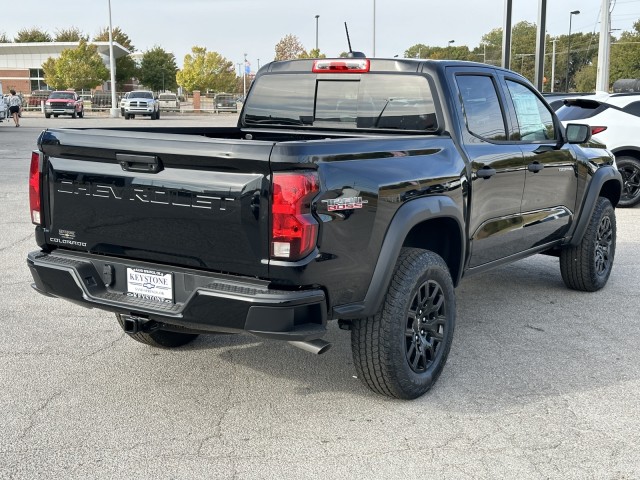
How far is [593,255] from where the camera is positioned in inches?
261

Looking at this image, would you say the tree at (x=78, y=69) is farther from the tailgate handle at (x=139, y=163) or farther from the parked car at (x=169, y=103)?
the tailgate handle at (x=139, y=163)

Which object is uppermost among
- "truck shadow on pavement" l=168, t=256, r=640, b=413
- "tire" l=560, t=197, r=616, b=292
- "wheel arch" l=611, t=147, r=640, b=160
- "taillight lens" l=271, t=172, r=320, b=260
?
"taillight lens" l=271, t=172, r=320, b=260

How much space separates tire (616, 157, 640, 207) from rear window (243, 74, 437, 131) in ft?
26.4

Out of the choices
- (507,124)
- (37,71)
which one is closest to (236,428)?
(507,124)

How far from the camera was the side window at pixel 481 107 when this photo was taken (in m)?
5.03

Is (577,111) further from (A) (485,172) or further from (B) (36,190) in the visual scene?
(B) (36,190)

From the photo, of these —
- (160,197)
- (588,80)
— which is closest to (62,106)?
(160,197)

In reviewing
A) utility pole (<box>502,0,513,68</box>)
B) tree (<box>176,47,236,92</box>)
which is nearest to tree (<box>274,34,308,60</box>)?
tree (<box>176,47,236,92</box>)

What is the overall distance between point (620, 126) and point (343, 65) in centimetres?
811

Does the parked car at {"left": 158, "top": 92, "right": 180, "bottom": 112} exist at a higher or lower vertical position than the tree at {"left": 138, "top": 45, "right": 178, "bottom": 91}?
lower

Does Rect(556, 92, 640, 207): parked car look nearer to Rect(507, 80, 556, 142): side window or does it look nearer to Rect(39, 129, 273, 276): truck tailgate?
Rect(507, 80, 556, 142): side window

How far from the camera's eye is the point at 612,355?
5.09 m

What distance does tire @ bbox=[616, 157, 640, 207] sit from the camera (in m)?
11.9

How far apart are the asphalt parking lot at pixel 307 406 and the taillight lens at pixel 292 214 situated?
0.98m
